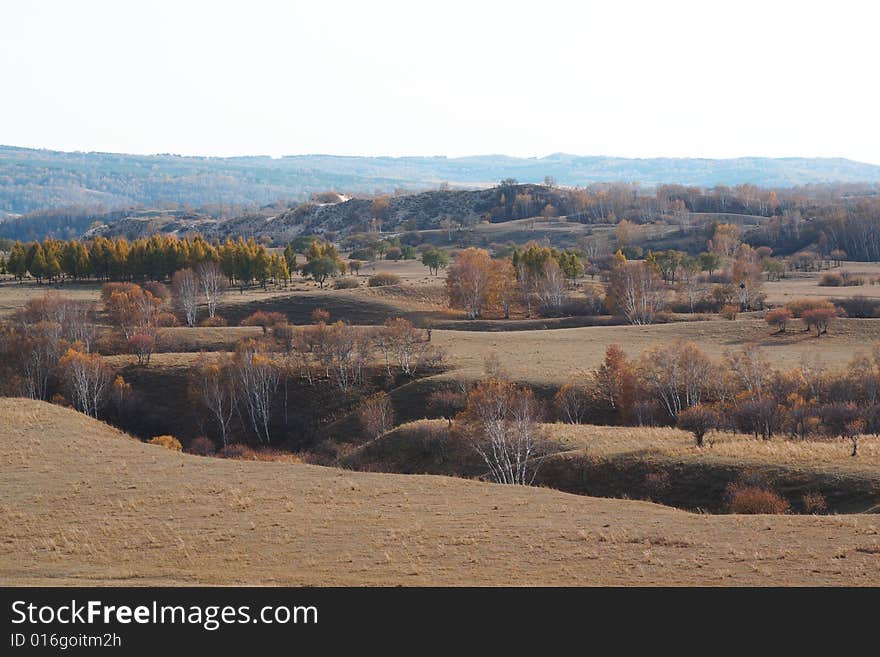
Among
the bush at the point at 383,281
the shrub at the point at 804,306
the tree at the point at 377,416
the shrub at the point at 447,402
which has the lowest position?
the tree at the point at 377,416

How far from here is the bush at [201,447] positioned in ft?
216

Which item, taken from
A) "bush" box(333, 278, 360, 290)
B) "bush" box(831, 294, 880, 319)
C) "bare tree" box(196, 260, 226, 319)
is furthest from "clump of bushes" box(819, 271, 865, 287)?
"bare tree" box(196, 260, 226, 319)

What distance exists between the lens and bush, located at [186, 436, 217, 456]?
65875 mm

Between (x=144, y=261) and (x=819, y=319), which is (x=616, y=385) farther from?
(x=144, y=261)

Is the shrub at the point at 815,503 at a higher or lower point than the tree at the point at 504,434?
higher

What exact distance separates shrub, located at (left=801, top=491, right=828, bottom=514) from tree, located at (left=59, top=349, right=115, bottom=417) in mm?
58133

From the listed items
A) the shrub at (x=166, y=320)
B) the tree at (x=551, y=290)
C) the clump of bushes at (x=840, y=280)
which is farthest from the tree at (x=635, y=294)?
the shrub at (x=166, y=320)

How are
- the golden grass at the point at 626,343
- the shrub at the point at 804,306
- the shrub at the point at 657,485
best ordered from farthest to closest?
the shrub at the point at 804,306 < the golden grass at the point at 626,343 < the shrub at the point at 657,485

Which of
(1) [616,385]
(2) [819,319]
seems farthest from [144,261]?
(2) [819,319]

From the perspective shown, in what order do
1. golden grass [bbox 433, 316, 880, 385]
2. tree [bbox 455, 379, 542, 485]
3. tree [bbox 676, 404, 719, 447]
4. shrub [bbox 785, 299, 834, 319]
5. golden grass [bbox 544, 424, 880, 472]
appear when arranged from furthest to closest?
shrub [bbox 785, 299, 834, 319], golden grass [bbox 433, 316, 880, 385], tree [bbox 676, 404, 719, 447], tree [bbox 455, 379, 542, 485], golden grass [bbox 544, 424, 880, 472]

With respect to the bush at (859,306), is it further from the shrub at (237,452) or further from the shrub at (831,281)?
the shrub at (237,452)

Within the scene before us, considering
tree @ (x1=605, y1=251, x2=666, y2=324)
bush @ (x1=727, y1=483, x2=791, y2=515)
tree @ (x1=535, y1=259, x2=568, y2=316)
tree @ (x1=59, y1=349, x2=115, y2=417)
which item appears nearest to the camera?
bush @ (x1=727, y1=483, x2=791, y2=515)

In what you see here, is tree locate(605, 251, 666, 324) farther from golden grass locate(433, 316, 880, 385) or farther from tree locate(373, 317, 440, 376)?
tree locate(373, 317, 440, 376)

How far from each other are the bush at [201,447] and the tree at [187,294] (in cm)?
3869
